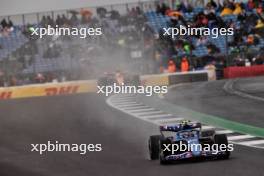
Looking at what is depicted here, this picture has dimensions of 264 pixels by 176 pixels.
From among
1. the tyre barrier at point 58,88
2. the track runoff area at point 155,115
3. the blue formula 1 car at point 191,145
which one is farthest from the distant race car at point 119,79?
the blue formula 1 car at point 191,145

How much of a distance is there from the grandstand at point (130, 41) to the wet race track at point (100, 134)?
9.34ft

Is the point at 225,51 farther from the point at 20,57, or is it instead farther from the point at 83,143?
the point at 83,143

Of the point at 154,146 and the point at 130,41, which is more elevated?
the point at 130,41

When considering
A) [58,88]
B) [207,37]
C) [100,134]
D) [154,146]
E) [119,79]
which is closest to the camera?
[154,146]

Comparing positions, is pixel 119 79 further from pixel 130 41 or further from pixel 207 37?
pixel 207 37

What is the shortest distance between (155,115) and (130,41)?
11.8m

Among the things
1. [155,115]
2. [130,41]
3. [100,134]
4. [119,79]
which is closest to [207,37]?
[130,41]

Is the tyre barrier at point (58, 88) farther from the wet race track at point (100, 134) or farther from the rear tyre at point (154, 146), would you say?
the rear tyre at point (154, 146)

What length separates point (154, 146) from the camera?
1309 cm

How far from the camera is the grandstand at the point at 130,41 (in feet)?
107

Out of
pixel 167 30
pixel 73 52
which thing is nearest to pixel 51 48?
pixel 73 52

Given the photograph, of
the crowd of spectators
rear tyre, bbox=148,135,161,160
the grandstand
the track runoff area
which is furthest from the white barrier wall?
rear tyre, bbox=148,135,161,160

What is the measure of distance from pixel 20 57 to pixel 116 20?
181 inches

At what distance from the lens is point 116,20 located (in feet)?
111
